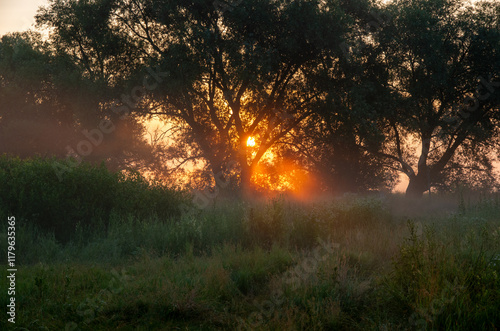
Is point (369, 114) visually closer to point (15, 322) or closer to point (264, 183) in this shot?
point (264, 183)

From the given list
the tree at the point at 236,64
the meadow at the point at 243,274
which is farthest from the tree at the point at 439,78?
the meadow at the point at 243,274

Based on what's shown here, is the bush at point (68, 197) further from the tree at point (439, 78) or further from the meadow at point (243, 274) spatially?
the tree at point (439, 78)

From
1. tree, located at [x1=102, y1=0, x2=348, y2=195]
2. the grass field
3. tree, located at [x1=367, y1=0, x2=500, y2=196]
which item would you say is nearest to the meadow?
the grass field

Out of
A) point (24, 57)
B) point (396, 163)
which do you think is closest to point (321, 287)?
point (396, 163)

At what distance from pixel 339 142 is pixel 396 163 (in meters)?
5.11

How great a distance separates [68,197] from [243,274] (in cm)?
746

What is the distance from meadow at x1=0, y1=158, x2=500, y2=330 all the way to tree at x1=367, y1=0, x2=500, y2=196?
1291 centimetres

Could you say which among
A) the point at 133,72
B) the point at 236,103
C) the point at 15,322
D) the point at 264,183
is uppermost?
the point at 133,72

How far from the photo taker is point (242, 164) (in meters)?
22.8

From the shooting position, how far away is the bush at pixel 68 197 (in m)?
11.5

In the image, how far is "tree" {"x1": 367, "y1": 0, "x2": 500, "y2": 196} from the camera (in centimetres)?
2159

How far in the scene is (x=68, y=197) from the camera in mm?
12109

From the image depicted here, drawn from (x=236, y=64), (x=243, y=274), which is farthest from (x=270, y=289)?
(x=236, y=64)

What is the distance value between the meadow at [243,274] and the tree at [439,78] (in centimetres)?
1291
